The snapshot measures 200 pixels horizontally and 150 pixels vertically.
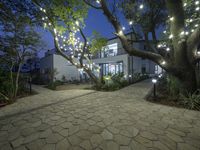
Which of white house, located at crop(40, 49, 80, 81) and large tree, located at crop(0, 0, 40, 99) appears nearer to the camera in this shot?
large tree, located at crop(0, 0, 40, 99)

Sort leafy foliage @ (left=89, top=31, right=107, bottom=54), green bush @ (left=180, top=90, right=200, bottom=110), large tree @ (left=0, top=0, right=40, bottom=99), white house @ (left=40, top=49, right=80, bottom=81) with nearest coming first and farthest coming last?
1. green bush @ (left=180, top=90, right=200, bottom=110)
2. large tree @ (left=0, top=0, right=40, bottom=99)
3. leafy foliage @ (left=89, top=31, right=107, bottom=54)
4. white house @ (left=40, top=49, right=80, bottom=81)

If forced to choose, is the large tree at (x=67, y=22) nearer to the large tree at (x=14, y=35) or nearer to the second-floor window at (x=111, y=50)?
the large tree at (x=14, y=35)

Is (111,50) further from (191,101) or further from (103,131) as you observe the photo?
(103,131)

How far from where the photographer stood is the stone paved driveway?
217cm

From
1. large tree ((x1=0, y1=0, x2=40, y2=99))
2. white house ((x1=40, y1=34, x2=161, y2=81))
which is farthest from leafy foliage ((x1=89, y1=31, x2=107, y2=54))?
large tree ((x1=0, y1=0, x2=40, y2=99))

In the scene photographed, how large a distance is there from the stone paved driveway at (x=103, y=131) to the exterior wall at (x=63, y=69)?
11.1 m

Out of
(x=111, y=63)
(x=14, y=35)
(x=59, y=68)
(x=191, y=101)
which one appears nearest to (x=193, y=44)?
(x=191, y=101)

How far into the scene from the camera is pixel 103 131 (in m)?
2.63

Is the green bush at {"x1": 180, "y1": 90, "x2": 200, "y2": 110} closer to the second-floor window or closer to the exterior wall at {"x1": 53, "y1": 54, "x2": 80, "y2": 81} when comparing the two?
the second-floor window

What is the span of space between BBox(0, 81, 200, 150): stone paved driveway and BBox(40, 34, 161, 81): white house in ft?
31.1

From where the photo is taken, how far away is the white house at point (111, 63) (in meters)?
13.9

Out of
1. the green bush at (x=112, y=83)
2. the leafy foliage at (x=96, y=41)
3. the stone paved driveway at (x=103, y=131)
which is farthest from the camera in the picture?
the leafy foliage at (x=96, y=41)

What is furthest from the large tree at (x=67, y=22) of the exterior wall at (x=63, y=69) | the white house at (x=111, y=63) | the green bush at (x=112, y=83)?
the exterior wall at (x=63, y=69)

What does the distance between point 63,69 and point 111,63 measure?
6644 millimetres
